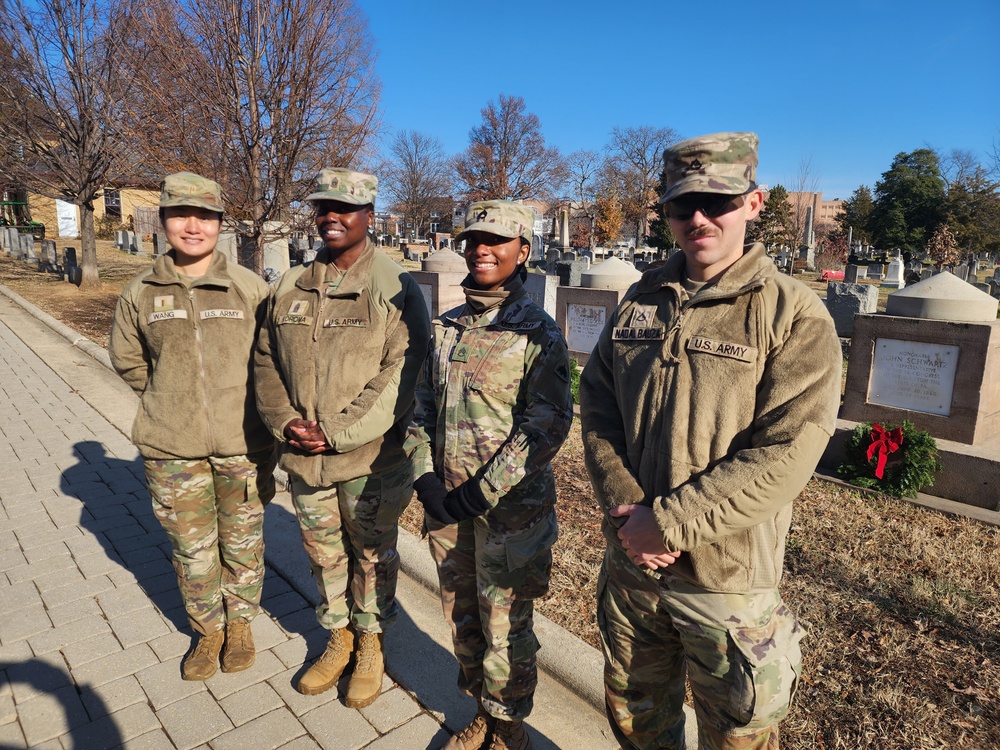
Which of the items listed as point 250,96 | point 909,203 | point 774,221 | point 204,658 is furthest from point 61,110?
point 909,203

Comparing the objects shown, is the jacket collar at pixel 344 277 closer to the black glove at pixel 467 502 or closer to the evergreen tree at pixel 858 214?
the black glove at pixel 467 502

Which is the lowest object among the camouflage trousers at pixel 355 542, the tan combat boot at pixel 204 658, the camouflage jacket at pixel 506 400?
the tan combat boot at pixel 204 658

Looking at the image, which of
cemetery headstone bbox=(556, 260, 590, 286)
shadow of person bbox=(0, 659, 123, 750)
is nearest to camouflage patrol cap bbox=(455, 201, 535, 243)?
shadow of person bbox=(0, 659, 123, 750)

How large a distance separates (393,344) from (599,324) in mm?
6181

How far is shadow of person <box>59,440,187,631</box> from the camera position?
3635 mm

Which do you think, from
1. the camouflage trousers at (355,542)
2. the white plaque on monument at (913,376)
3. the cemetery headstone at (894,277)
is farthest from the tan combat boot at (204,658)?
the cemetery headstone at (894,277)

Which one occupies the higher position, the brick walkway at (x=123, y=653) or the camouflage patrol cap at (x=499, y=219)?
the camouflage patrol cap at (x=499, y=219)

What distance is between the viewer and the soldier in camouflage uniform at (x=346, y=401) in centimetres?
256

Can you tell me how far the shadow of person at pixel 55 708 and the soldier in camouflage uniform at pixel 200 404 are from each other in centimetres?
38

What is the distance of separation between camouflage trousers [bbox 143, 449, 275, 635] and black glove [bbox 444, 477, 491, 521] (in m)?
1.29

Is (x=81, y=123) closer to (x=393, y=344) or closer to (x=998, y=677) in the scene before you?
(x=393, y=344)

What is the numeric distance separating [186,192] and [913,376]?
559 centimetres

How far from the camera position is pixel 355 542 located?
2.76 m

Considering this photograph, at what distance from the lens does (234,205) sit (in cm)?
798
